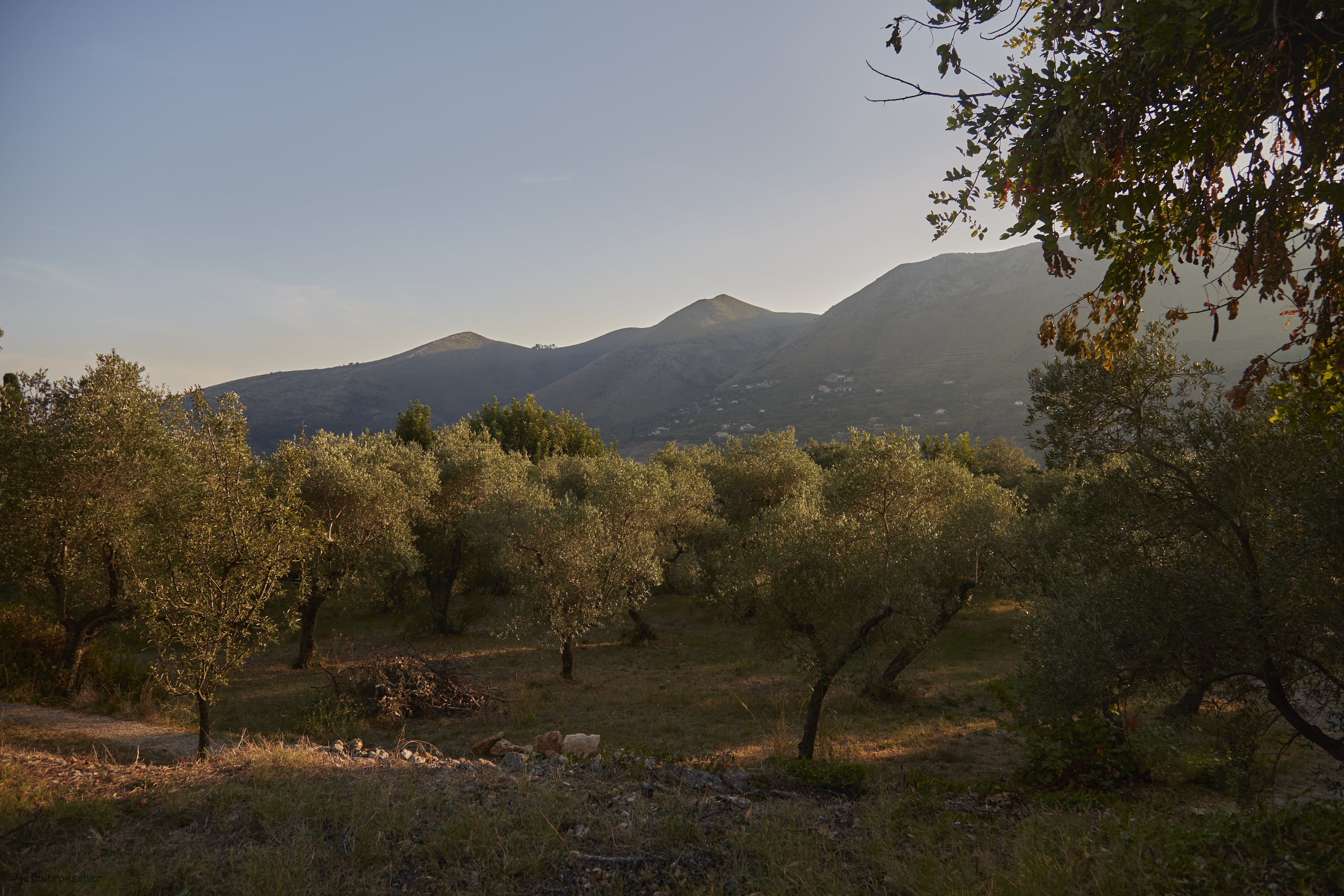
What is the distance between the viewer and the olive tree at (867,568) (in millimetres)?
15539

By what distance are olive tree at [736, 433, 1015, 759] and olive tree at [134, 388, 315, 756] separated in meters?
12.3

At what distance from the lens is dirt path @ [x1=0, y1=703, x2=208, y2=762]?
45.0 ft

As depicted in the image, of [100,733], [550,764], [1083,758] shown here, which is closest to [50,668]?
[100,733]

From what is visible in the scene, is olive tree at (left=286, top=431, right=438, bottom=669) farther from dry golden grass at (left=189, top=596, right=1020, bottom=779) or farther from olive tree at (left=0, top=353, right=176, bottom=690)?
olive tree at (left=0, top=353, right=176, bottom=690)

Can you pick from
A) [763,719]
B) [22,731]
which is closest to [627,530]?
[763,719]

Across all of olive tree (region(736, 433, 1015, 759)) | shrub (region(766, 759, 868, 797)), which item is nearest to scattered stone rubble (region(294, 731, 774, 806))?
shrub (region(766, 759, 868, 797))

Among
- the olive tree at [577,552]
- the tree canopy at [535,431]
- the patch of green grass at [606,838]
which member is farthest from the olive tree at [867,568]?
the tree canopy at [535,431]

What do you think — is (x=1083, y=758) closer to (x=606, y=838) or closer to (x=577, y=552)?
(x=606, y=838)

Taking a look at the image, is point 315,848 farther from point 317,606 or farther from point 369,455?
point 369,455

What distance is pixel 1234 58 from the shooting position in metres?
6.08

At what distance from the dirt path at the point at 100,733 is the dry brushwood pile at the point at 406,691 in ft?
14.9

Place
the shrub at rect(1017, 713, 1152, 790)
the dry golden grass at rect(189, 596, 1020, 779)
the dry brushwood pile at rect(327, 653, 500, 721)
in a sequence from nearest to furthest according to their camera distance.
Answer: the shrub at rect(1017, 713, 1152, 790) < the dry golden grass at rect(189, 596, 1020, 779) < the dry brushwood pile at rect(327, 653, 500, 721)

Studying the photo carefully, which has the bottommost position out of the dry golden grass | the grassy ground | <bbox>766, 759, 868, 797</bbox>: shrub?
the dry golden grass

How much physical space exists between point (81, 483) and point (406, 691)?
36.3 ft
